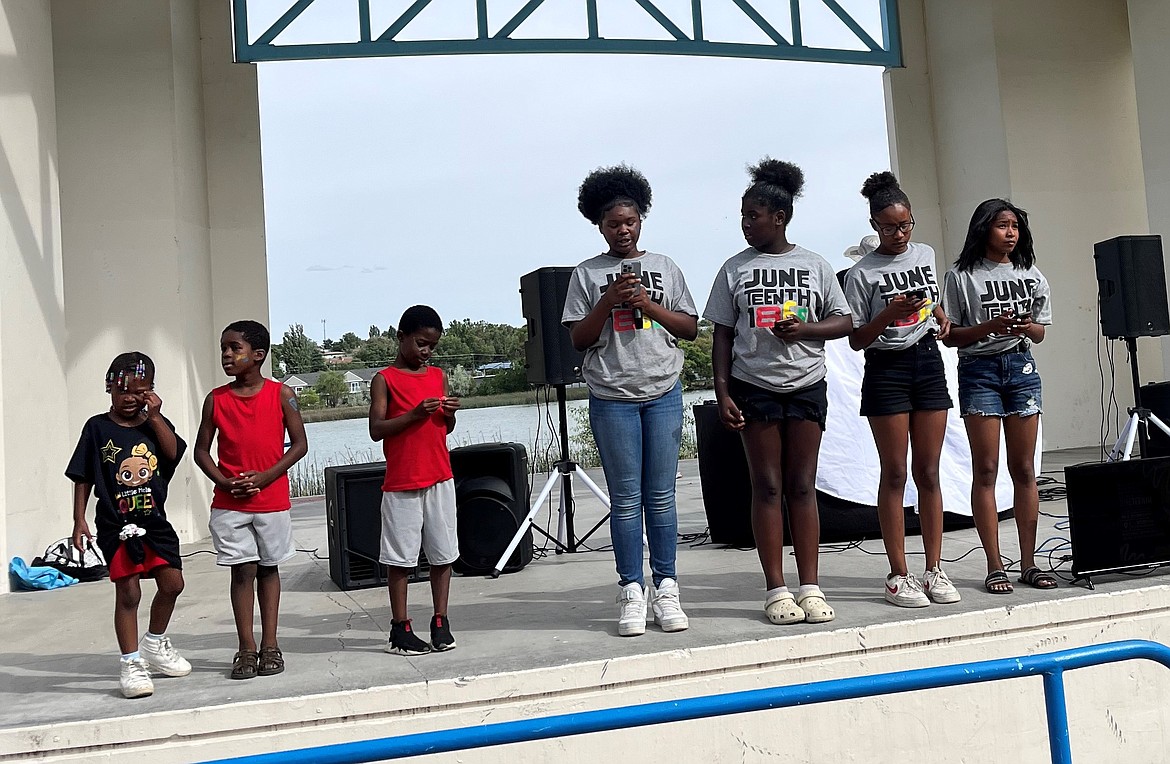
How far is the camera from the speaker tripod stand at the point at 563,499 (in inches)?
187

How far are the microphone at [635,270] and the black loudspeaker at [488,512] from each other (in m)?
1.79

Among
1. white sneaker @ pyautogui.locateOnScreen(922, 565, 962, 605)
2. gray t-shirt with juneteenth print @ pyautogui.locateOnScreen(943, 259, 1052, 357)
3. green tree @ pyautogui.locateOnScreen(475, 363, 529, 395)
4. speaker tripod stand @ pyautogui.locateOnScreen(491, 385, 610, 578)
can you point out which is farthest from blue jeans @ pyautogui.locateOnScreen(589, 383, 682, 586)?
green tree @ pyautogui.locateOnScreen(475, 363, 529, 395)

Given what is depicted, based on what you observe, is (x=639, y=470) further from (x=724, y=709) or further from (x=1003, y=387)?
(x=724, y=709)

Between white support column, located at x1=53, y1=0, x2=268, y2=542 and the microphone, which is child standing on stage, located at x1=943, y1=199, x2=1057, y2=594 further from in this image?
white support column, located at x1=53, y1=0, x2=268, y2=542

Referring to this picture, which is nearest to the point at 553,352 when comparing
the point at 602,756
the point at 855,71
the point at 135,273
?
the point at 602,756

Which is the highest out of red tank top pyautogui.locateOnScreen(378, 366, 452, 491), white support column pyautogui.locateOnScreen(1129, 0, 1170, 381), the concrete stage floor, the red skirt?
white support column pyautogui.locateOnScreen(1129, 0, 1170, 381)

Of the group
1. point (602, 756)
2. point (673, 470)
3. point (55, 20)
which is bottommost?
point (602, 756)

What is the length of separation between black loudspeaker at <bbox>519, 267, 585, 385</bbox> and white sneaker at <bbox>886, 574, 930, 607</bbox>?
2153 mm

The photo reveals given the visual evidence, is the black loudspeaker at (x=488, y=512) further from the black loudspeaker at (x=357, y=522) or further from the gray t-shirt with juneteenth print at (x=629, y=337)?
the gray t-shirt with juneteenth print at (x=629, y=337)

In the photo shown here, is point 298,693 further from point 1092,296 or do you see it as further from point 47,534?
point 1092,296

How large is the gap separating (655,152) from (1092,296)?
35.1 feet

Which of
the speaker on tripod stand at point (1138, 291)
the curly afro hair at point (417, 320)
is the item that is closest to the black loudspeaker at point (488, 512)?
the curly afro hair at point (417, 320)

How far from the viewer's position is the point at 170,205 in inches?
289

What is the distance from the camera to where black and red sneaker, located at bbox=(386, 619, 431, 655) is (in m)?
3.23
